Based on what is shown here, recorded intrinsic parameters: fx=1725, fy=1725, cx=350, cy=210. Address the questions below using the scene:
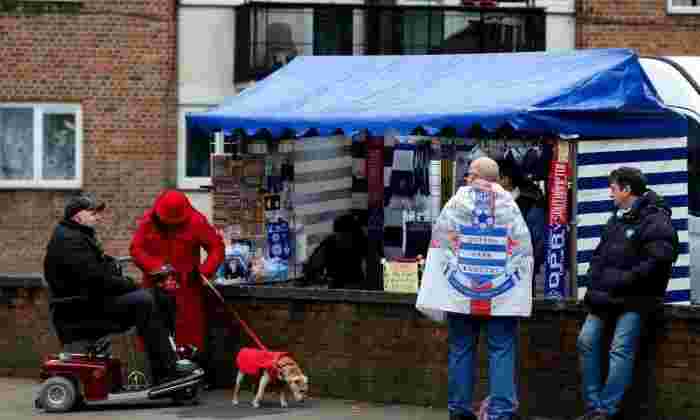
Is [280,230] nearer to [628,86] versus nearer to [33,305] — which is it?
[33,305]

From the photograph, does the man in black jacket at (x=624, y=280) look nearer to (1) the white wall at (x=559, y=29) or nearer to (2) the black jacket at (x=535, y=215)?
(2) the black jacket at (x=535, y=215)

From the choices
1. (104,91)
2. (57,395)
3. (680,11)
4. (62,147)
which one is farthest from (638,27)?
(57,395)

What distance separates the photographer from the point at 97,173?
1104 inches

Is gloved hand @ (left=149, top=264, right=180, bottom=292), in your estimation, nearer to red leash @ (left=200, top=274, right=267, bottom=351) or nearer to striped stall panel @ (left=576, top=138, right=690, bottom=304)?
red leash @ (left=200, top=274, right=267, bottom=351)

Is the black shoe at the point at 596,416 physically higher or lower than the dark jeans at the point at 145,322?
lower

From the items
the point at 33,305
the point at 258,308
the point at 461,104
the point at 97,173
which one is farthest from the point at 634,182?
the point at 97,173

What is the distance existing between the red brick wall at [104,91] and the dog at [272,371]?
50.6 feet

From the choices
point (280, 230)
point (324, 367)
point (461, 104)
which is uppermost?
point (461, 104)

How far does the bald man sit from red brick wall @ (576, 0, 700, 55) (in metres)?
17.6

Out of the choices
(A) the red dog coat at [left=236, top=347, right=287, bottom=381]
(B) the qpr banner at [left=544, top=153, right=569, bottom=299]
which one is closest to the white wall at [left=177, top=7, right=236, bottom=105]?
(B) the qpr banner at [left=544, top=153, right=569, bottom=299]

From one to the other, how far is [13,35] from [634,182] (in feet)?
60.4

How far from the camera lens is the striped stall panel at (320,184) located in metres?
15.7

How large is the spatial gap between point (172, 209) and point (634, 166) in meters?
3.54

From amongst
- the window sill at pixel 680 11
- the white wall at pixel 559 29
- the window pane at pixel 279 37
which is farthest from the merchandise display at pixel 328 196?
the window sill at pixel 680 11
